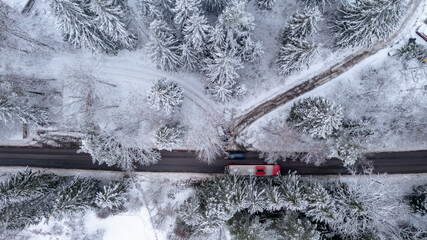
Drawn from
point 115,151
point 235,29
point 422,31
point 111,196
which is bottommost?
point 111,196

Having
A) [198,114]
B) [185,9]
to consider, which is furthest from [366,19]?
[198,114]

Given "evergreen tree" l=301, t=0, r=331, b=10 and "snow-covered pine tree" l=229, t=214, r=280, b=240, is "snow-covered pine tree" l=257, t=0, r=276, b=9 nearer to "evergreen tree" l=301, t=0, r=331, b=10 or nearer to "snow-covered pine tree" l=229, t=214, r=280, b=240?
"evergreen tree" l=301, t=0, r=331, b=10

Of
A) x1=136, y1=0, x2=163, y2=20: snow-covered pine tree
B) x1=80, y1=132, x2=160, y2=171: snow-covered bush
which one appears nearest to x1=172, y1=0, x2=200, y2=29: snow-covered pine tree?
x1=136, y1=0, x2=163, y2=20: snow-covered pine tree

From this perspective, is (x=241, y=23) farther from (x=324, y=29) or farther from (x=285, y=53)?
(x=324, y=29)

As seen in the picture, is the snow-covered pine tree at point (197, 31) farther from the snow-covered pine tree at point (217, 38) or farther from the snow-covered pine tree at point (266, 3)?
the snow-covered pine tree at point (266, 3)

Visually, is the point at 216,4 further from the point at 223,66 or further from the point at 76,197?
the point at 76,197

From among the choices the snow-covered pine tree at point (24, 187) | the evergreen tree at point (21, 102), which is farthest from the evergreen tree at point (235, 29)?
the snow-covered pine tree at point (24, 187)

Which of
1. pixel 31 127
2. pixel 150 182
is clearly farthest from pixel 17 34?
pixel 150 182

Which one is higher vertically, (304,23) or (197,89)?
(304,23)
